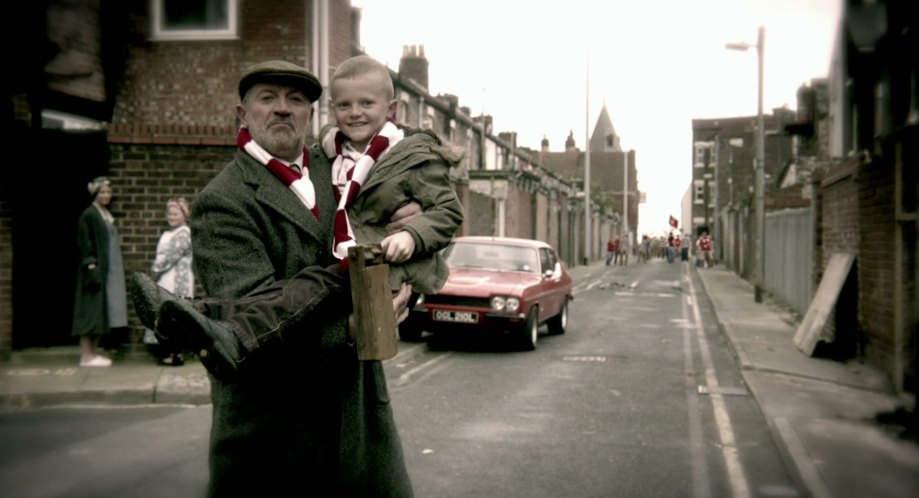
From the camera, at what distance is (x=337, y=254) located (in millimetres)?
2557

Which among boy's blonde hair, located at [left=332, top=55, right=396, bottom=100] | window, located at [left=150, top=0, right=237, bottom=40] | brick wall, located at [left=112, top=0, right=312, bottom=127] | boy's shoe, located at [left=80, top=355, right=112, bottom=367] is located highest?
window, located at [left=150, top=0, right=237, bottom=40]

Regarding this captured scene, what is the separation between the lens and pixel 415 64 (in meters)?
32.7

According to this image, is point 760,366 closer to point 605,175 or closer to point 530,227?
point 530,227

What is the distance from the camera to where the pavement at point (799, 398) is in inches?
225

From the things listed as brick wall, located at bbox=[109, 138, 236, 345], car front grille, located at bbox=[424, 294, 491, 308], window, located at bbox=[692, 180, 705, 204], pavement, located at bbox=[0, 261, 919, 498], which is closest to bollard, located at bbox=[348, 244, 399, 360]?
pavement, located at bbox=[0, 261, 919, 498]

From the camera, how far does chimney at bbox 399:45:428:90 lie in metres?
32.7

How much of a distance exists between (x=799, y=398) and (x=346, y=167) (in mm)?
7263

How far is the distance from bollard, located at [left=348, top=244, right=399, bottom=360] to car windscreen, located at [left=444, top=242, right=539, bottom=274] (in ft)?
37.1

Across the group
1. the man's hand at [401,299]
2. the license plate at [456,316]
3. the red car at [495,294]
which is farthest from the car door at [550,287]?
the man's hand at [401,299]

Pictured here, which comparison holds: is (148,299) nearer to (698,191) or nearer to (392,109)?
(392,109)

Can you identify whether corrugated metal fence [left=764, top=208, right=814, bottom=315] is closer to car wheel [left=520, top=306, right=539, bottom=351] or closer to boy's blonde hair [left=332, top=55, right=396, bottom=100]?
car wheel [left=520, top=306, right=539, bottom=351]

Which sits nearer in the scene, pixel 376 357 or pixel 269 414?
pixel 376 357

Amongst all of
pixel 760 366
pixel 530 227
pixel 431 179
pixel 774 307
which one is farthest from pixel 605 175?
pixel 431 179

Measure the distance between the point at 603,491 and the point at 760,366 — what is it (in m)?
5.97
